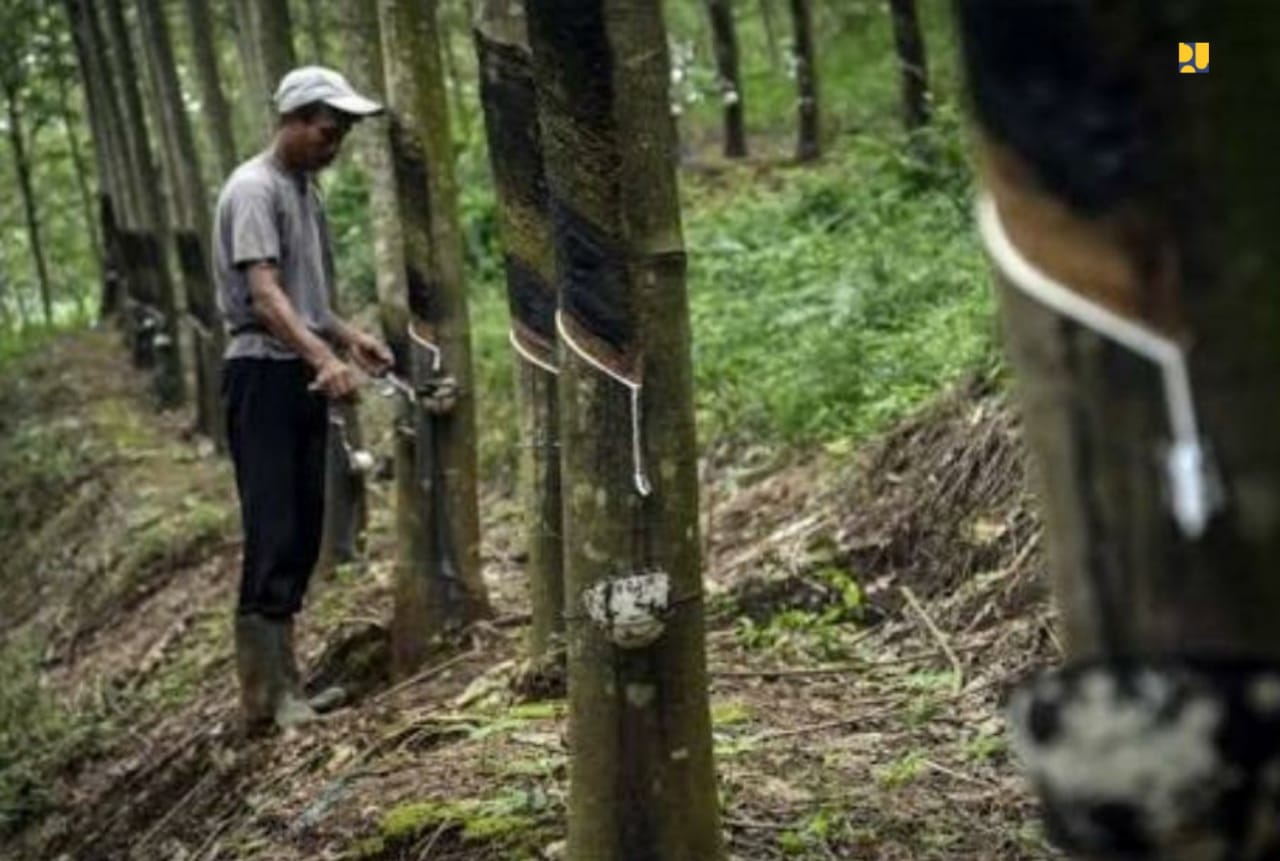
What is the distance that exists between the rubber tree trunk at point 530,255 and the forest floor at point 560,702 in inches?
13.6

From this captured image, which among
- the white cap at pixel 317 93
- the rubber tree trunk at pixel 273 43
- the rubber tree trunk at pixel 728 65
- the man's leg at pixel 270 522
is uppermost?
the rubber tree trunk at pixel 728 65

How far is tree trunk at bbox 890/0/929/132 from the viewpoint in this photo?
21.7 metres

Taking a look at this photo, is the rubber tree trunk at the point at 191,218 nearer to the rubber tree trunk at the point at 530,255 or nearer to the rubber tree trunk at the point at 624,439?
the rubber tree trunk at the point at 530,255

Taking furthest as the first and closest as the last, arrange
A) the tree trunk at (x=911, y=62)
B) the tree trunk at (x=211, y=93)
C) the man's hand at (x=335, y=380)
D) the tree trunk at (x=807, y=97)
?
the tree trunk at (x=807, y=97), the tree trunk at (x=911, y=62), the tree trunk at (x=211, y=93), the man's hand at (x=335, y=380)

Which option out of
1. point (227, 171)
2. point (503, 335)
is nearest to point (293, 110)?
point (227, 171)

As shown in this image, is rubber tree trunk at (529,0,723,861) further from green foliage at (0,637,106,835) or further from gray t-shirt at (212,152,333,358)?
green foliage at (0,637,106,835)

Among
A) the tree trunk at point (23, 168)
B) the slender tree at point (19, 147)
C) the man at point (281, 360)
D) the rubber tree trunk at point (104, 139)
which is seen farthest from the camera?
the tree trunk at point (23, 168)

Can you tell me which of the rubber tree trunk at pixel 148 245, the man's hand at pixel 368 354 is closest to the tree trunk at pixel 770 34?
the rubber tree trunk at pixel 148 245

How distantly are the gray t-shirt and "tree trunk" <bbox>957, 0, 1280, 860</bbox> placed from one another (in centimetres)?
519

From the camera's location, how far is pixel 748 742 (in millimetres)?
5422

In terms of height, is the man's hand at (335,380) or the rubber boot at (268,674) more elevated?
the man's hand at (335,380)

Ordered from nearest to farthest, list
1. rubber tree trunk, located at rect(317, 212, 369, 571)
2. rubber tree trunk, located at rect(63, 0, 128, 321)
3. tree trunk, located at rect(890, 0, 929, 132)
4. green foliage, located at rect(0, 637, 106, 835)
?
green foliage, located at rect(0, 637, 106, 835)
rubber tree trunk, located at rect(317, 212, 369, 571)
rubber tree trunk, located at rect(63, 0, 128, 321)
tree trunk, located at rect(890, 0, 929, 132)

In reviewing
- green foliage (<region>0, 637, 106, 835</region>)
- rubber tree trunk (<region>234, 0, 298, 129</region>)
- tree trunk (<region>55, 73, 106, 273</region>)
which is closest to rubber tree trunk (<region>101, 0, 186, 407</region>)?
tree trunk (<region>55, 73, 106, 273</region>)

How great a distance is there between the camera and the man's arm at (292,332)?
21.5ft
